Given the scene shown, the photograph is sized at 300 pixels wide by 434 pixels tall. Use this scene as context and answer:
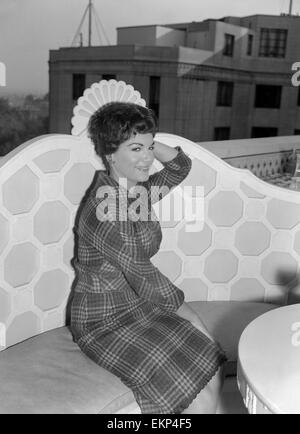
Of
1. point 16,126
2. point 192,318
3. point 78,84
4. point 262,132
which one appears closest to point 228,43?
point 262,132

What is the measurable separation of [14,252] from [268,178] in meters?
1.80

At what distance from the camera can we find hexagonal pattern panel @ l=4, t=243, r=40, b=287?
4.68ft

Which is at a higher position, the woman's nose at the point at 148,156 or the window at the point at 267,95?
the woman's nose at the point at 148,156

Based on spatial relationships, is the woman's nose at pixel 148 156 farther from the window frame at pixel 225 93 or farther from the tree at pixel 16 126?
the window frame at pixel 225 93

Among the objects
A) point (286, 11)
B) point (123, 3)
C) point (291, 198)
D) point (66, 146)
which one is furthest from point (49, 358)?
point (286, 11)

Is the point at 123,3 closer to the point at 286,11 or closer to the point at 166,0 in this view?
the point at 166,0

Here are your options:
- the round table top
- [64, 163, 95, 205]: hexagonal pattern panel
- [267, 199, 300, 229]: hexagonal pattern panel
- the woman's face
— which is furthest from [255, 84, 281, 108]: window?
the round table top

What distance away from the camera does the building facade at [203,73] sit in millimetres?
10000

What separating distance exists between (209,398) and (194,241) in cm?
61

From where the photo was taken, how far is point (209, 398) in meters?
1.27

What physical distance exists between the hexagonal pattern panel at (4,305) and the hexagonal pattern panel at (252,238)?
805 millimetres

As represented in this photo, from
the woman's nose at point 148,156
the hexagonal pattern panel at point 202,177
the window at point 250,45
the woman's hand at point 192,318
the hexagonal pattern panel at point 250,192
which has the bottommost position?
the woman's hand at point 192,318

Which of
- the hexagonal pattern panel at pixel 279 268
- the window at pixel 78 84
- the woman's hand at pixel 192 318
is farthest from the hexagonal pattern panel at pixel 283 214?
the window at pixel 78 84

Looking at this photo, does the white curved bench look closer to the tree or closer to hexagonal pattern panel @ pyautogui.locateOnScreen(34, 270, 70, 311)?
hexagonal pattern panel @ pyautogui.locateOnScreen(34, 270, 70, 311)
